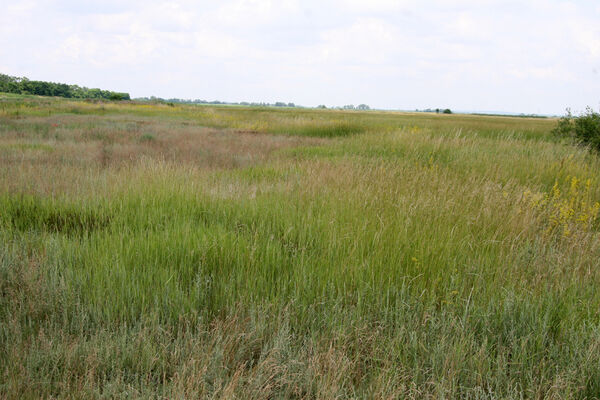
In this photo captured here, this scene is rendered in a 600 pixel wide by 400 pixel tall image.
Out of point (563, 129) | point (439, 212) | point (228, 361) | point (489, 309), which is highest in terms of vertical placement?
point (563, 129)

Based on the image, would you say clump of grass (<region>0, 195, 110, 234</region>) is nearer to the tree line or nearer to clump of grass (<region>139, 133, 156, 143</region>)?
clump of grass (<region>139, 133, 156, 143</region>)

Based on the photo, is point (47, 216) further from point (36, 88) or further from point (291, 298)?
point (36, 88)

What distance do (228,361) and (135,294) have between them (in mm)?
938

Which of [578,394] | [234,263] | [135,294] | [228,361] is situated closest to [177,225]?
[234,263]

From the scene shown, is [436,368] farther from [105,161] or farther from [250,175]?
[105,161]

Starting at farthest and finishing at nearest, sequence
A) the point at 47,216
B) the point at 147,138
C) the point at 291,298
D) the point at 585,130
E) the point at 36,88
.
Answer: the point at 36,88 < the point at 147,138 < the point at 585,130 < the point at 47,216 < the point at 291,298

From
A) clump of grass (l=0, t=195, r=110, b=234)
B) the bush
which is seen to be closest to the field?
clump of grass (l=0, t=195, r=110, b=234)

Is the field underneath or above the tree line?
underneath

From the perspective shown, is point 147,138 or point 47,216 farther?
point 147,138

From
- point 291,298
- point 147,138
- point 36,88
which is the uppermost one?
point 36,88

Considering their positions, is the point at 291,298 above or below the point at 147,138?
below

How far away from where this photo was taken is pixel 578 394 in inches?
73.2

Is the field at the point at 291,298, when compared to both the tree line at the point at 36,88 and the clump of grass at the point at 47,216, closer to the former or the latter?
the clump of grass at the point at 47,216

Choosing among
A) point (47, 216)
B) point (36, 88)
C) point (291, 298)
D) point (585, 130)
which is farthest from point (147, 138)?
point (36, 88)
